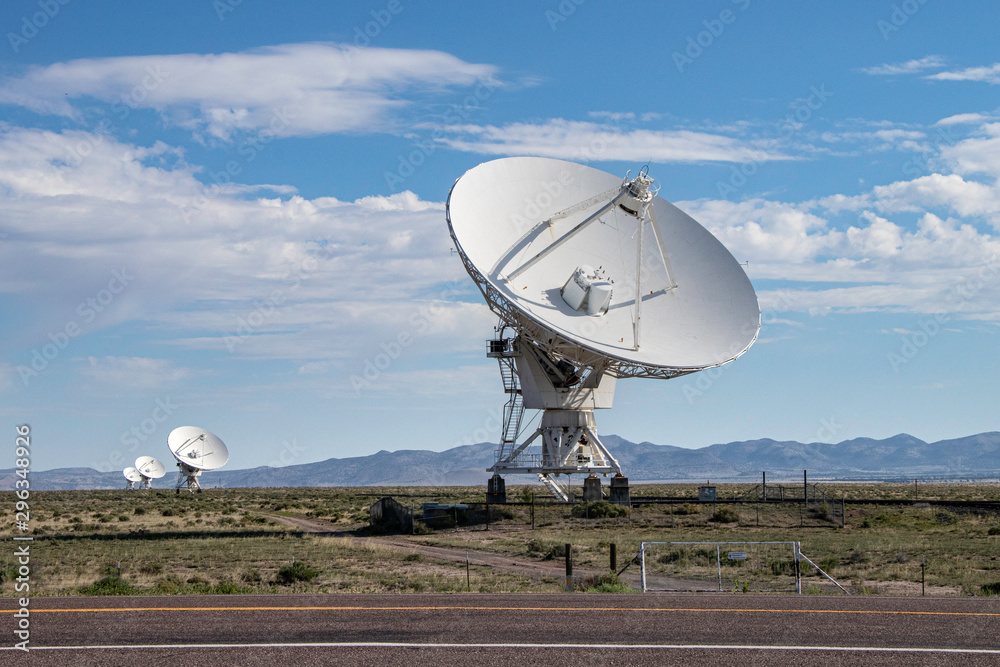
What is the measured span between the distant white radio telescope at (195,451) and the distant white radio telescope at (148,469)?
1780 centimetres

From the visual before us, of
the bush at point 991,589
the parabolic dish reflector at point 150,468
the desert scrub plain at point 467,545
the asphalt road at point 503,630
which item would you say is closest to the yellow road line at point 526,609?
the asphalt road at point 503,630

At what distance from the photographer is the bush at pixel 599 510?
40781mm

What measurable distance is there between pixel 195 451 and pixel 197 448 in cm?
39

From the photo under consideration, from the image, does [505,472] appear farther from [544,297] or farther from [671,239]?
[671,239]

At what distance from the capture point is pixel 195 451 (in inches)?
3312

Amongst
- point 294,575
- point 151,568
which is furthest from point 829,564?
point 151,568

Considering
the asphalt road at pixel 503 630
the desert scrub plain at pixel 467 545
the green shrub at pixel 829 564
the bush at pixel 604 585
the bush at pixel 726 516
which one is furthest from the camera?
Answer: the bush at pixel 726 516

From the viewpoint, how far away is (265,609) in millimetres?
15094

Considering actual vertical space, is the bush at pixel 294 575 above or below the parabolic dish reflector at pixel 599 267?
below

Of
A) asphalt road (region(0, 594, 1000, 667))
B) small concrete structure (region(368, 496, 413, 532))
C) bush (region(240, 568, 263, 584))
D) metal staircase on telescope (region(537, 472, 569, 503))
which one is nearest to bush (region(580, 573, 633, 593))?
asphalt road (region(0, 594, 1000, 667))

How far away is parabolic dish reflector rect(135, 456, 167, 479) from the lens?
101931 millimetres

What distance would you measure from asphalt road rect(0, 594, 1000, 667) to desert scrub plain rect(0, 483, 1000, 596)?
384 centimetres

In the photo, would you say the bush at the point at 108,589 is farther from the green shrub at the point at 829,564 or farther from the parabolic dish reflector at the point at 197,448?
the parabolic dish reflector at the point at 197,448

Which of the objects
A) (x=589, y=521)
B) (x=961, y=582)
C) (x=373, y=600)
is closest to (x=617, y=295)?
(x=589, y=521)
